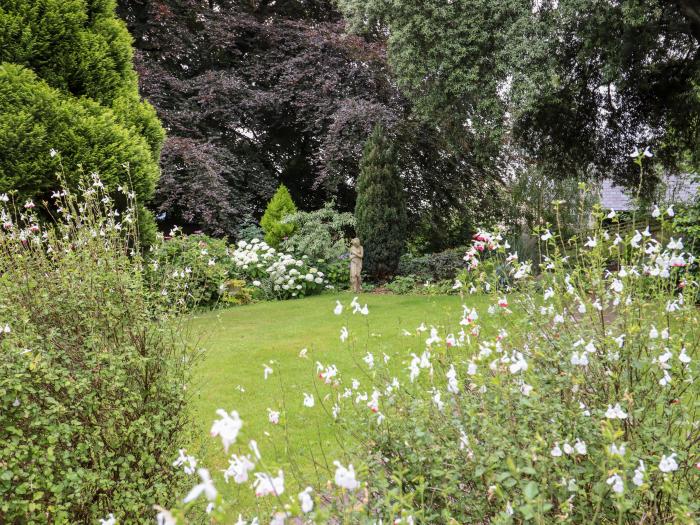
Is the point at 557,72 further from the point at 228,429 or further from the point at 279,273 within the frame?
the point at 228,429

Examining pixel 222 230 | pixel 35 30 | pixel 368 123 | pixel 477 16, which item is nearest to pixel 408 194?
pixel 368 123

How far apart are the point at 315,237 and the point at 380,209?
4.78 feet

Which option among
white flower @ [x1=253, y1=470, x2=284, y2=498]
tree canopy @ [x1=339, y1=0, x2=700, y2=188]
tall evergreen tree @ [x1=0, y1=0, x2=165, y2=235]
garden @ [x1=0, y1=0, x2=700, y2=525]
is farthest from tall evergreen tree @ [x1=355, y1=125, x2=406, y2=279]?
white flower @ [x1=253, y1=470, x2=284, y2=498]

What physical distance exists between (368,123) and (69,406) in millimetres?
10258

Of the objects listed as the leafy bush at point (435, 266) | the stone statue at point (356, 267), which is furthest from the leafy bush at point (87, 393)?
the leafy bush at point (435, 266)

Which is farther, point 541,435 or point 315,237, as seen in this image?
point 315,237

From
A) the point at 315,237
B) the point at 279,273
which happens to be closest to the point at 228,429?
the point at 279,273

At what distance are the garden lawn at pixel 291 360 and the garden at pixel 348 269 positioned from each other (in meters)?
0.06

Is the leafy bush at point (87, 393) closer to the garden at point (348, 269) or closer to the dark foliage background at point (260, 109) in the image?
the garden at point (348, 269)

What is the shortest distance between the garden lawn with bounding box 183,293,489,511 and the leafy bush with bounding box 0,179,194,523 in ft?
0.96

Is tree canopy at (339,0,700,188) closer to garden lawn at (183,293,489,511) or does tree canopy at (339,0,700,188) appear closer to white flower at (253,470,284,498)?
Result: garden lawn at (183,293,489,511)

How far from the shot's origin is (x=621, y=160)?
31.8 feet

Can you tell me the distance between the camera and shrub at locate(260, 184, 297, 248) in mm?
12086

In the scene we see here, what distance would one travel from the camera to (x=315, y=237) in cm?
1151
